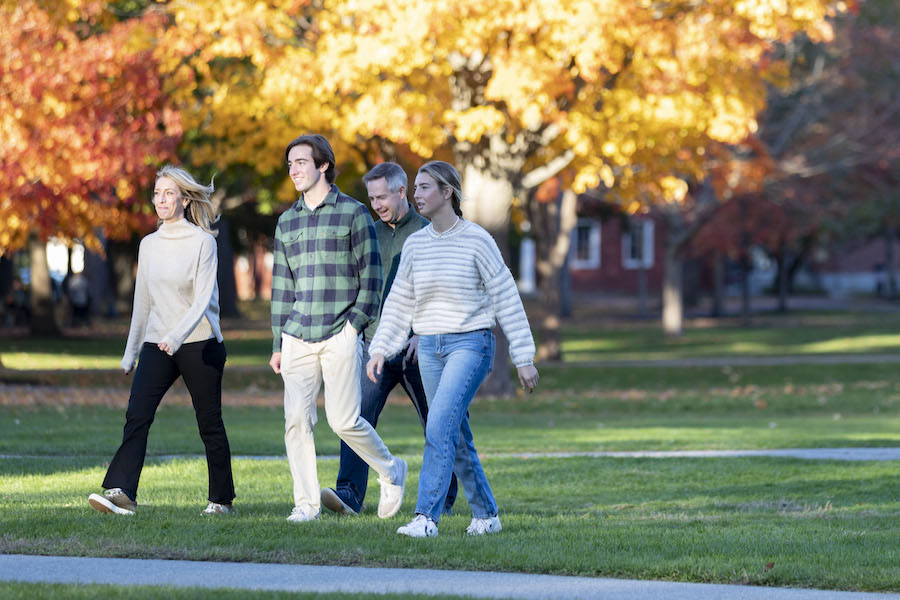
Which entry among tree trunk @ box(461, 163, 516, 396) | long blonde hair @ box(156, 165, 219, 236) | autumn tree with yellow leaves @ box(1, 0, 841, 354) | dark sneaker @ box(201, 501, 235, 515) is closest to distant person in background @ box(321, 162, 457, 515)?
dark sneaker @ box(201, 501, 235, 515)

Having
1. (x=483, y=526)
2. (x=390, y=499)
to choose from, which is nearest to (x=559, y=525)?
(x=483, y=526)

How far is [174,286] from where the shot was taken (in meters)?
7.39

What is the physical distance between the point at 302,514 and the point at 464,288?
153 cm

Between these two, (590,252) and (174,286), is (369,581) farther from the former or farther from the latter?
(590,252)

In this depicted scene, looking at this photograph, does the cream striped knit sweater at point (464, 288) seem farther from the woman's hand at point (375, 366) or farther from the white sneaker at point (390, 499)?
the white sneaker at point (390, 499)

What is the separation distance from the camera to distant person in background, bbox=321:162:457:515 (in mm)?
7645

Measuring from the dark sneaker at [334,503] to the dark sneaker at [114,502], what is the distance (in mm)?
1019

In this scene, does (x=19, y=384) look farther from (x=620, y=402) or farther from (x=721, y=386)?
(x=721, y=386)

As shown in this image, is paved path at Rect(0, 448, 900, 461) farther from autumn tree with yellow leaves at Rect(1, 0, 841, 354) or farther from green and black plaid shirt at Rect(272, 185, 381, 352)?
autumn tree with yellow leaves at Rect(1, 0, 841, 354)

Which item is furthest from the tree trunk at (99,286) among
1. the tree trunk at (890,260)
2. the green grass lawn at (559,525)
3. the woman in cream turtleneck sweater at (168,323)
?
the woman in cream turtleneck sweater at (168,323)

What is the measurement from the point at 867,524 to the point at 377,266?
10.3 feet

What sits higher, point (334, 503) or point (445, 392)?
point (445, 392)

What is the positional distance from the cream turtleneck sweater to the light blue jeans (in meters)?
1.26

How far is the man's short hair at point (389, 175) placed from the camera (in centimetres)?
748
